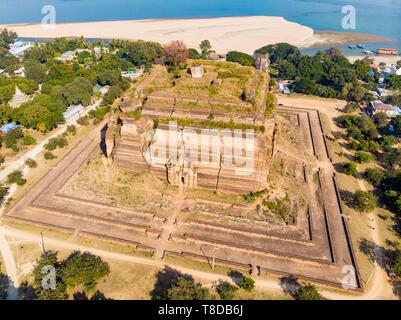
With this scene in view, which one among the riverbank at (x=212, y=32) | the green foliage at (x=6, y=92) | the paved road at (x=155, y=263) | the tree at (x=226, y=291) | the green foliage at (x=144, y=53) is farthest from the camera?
the riverbank at (x=212, y=32)

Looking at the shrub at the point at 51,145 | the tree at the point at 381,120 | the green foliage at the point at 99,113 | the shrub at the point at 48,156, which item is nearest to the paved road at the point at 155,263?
the shrub at the point at 48,156

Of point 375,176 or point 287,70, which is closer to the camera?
point 375,176

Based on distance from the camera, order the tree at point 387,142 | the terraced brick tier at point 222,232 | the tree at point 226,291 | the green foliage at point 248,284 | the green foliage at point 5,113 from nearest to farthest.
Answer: the tree at point 226,291
the green foliage at point 248,284
the terraced brick tier at point 222,232
the tree at point 387,142
the green foliage at point 5,113

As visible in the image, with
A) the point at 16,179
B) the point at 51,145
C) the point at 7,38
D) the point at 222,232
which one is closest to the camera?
the point at 222,232

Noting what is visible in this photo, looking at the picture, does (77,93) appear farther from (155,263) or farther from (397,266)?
(397,266)

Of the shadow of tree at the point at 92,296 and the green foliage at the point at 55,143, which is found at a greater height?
the green foliage at the point at 55,143

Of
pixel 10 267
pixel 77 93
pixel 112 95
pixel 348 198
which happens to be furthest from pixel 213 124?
pixel 77 93

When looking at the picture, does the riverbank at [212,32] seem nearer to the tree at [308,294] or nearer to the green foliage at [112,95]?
the green foliage at [112,95]
